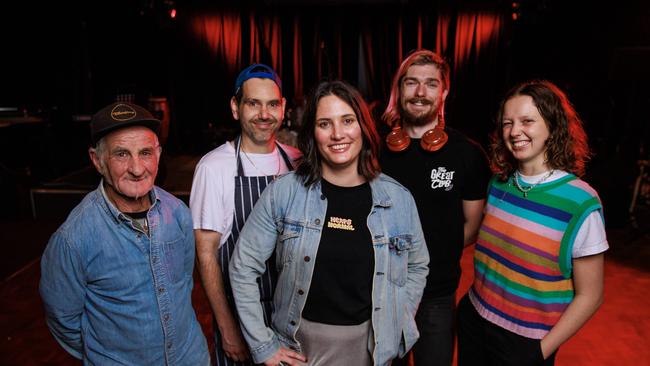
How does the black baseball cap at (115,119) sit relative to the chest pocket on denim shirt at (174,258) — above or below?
above

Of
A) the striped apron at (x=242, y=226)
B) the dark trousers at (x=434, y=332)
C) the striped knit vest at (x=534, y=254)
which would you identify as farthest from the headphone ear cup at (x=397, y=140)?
the dark trousers at (x=434, y=332)

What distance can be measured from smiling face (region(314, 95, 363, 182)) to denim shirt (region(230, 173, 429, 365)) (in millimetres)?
141

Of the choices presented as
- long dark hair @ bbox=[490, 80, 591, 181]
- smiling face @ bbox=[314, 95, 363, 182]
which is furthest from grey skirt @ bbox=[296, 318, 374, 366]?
long dark hair @ bbox=[490, 80, 591, 181]

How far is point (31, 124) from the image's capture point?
27.5ft

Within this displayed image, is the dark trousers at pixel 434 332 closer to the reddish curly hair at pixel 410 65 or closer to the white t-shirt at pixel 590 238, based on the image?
A: the white t-shirt at pixel 590 238

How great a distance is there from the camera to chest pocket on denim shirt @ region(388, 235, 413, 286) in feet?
4.97

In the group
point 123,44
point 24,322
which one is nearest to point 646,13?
point 24,322

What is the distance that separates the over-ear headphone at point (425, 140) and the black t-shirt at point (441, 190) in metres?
0.04

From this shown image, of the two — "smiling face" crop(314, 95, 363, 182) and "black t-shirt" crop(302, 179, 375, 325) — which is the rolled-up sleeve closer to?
"black t-shirt" crop(302, 179, 375, 325)

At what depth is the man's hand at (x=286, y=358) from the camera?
4.91 feet

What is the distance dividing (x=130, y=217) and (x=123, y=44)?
31.0 ft

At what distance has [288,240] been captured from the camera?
1.49 meters

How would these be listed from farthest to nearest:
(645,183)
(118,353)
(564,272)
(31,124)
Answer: (31,124)
(645,183)
(564,272)
(118,353)

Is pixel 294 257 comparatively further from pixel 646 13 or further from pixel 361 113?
pixel 646 13
